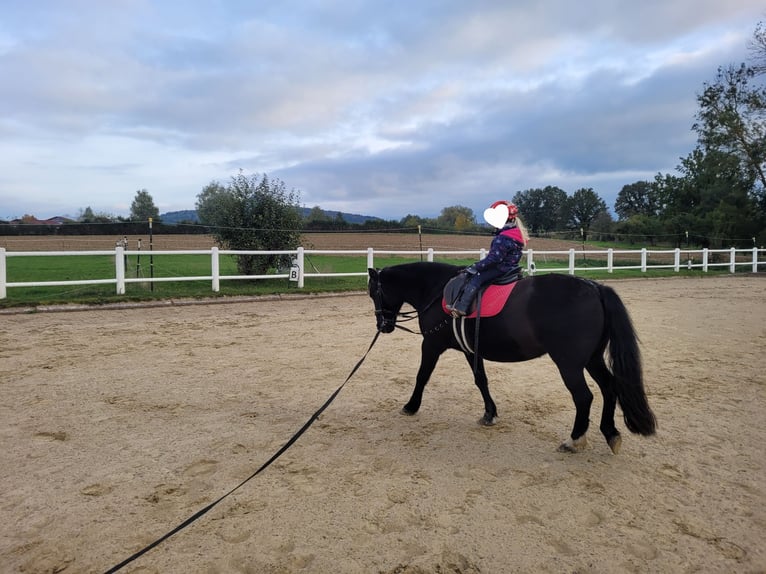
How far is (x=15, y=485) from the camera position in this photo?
3.19m

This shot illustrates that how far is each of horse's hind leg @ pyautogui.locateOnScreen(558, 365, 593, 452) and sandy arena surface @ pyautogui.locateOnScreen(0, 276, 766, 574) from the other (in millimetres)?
134

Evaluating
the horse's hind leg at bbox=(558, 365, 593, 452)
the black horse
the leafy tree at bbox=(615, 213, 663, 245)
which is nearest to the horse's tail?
the black horse

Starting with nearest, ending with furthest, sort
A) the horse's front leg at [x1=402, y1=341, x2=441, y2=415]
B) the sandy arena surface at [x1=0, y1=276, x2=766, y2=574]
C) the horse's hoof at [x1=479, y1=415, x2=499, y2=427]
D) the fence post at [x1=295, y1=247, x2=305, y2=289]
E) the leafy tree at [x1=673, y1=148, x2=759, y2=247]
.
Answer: the sandy arena surface at [x1=0, y1=276, x2=766, y2=574] < the horse's hoof at [x1=479, y1=415, x2=499, y2=427] < the horse's front leg at [x1=402, y1=341, x2=441, y2=415] < the fence post at [x1=295, y1=247, x2=305, y2=289] < the leafy tree at [x1=673, y1=148, x2=759, y2=247]

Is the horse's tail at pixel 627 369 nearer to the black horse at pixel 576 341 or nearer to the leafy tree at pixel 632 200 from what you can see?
the black horse at pixel 576 341

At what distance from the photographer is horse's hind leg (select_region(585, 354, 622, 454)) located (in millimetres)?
3715

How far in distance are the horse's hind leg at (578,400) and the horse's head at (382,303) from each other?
1.78 metres

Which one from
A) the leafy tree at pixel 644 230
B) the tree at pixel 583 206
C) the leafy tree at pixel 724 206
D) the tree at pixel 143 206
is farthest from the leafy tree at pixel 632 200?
the tree at pixel 143 206

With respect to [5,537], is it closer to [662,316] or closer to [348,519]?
[348,519]

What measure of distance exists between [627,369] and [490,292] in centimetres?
123

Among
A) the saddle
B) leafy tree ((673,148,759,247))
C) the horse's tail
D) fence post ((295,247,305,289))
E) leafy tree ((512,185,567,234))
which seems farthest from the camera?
leafy tree ((512,185,567,234))

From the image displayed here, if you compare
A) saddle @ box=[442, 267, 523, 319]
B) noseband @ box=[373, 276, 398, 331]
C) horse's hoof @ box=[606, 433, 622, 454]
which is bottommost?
horse's hoof @ box=[606, 433, 622, 454]

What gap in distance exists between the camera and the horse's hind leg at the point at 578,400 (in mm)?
3666

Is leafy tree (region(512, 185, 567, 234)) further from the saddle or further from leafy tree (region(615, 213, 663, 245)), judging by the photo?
the saddle

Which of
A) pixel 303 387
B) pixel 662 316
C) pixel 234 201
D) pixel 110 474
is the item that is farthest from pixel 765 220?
pixel 110 474
